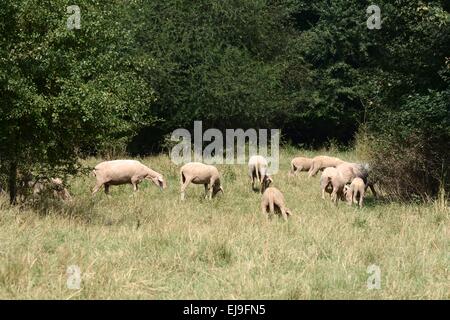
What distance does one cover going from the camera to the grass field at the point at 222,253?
623 centimetres

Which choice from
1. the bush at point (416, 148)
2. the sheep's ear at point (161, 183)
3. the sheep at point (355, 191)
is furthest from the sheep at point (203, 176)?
the bush at point (416, 148)

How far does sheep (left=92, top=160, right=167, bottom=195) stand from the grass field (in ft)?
14.1

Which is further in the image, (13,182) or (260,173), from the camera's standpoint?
(260,173)

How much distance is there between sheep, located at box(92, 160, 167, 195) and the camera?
16456mm

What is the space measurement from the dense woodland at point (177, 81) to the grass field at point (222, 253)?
1.64 meters

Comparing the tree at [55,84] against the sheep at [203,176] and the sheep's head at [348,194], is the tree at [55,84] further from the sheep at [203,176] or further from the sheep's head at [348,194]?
the sheep's head at [348,194]

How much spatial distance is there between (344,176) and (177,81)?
40.9 feet

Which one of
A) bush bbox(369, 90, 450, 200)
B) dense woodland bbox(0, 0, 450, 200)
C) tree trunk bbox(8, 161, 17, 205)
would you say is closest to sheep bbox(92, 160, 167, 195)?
dense woodland bbox(0, 0, 450, 200)

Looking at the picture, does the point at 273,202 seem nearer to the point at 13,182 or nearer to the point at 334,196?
the point at 334,196

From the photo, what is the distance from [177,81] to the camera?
2612 centimetres

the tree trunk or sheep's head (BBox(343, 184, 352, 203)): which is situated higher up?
the tree trunk

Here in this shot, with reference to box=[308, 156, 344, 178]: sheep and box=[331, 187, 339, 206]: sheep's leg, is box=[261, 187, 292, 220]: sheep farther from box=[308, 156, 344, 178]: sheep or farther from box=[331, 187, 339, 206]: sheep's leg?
box=[308, 156, 344, 178]: sheep

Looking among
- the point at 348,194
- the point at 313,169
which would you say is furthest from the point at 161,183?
the point at 313,169

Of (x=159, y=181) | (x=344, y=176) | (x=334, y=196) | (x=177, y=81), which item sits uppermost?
(x=177, y=81)
